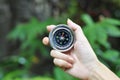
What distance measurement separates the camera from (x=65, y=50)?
9.75 feet

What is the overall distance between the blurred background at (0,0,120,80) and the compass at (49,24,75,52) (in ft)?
2.54

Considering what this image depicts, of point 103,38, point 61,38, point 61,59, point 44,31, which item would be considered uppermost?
point 44,31

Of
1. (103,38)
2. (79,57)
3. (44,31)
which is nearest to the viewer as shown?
(79,57)

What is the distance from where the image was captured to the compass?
2.97m

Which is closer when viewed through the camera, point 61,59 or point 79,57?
point 61,59

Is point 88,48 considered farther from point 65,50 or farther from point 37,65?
point 37,65

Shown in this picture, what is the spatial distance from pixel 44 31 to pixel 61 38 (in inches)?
106

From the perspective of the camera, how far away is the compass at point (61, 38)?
9.76 feet

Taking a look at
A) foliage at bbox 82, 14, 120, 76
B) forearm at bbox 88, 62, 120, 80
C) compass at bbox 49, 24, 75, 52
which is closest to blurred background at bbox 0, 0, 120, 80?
foliage at bbox 82, 14, 120, 76

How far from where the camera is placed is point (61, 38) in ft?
9.90

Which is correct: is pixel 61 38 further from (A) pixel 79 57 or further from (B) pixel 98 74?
(B) pixel 98 74

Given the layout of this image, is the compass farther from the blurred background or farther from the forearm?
the blurred background

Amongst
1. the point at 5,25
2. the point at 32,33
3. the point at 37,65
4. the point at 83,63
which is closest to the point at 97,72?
the point at 83,63

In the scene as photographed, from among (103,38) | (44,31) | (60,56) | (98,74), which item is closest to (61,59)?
(60,56)
